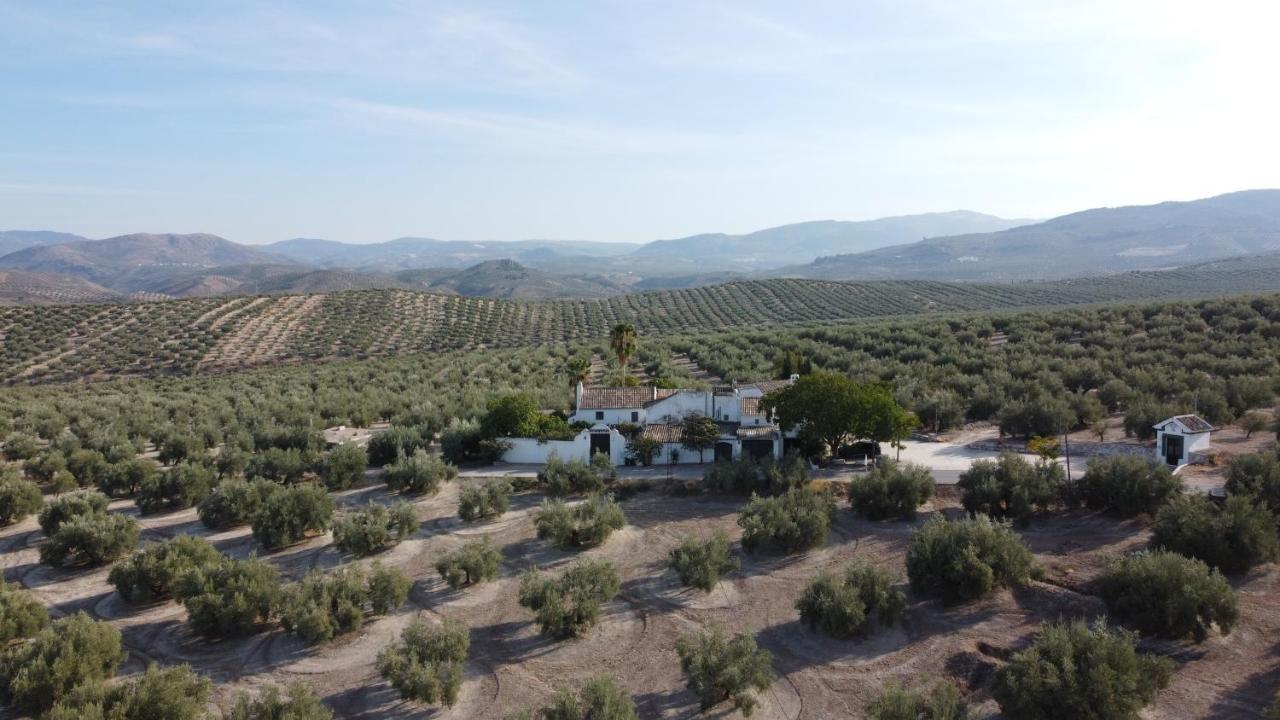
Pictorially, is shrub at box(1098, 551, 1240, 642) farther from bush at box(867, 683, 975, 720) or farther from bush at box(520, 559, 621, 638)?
bush at box(520, 559, 621, 638)

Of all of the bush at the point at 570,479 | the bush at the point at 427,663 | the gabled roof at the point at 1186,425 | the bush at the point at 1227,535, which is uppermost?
the gabled roof at the point at 1186,425

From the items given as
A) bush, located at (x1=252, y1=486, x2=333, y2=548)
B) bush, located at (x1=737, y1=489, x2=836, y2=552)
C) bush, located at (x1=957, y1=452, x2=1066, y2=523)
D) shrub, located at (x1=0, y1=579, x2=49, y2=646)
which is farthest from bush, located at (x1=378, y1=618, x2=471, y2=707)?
bush, located at (x1=957, y1=452, x2=1066, y2=523)

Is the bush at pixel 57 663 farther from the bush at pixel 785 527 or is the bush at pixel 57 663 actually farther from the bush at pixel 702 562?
the bush at pixel 785 527

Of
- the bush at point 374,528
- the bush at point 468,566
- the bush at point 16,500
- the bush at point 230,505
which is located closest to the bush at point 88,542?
the bush at point 230,505

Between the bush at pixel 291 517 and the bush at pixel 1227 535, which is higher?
the bush at pixel 1227 535

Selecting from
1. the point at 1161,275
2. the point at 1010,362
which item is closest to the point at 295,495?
the point at 1010,362

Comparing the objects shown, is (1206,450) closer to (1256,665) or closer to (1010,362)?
(1256,665)

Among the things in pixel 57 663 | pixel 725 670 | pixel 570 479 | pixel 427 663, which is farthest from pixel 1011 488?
pixel 57 663
